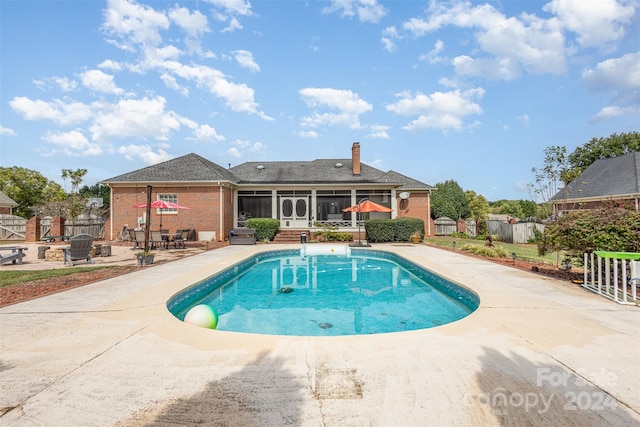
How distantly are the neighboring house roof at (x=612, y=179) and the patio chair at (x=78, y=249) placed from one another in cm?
2572

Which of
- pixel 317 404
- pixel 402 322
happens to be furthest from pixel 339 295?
pixel 317 404

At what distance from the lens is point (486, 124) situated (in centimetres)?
2247

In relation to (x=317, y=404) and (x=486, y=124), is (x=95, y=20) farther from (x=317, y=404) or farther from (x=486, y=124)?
(x=486, y=124)

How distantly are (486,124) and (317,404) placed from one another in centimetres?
2492

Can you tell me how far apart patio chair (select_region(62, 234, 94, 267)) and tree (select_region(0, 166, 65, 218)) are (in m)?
33.2

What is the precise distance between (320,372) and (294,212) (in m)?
19.6

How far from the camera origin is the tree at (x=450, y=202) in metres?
29.8

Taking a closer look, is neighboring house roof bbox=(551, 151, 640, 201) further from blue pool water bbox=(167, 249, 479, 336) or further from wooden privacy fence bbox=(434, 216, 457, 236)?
blue pool water bbox=(167, 249, 479, 336)

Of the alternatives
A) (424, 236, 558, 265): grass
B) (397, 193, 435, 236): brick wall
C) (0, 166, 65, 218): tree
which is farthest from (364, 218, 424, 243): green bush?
(0, 166, 65, 218): tree

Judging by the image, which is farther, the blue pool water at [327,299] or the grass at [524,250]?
the grass at [524,250]

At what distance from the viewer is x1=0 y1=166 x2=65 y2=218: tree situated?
3641cm

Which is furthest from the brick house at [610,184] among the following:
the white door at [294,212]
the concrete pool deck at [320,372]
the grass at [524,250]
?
the concrete pool deck at [320,372]

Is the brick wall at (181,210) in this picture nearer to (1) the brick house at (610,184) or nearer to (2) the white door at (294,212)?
(2) the white door at (294,212)

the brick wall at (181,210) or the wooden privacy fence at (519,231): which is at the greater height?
the brick wall at (181,210)
